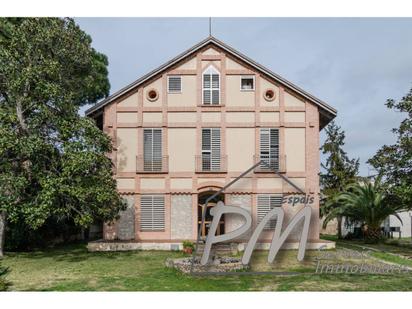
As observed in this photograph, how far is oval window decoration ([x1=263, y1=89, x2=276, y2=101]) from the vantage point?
79.8ft

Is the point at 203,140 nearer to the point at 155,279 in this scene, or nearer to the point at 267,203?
the point at 267,203

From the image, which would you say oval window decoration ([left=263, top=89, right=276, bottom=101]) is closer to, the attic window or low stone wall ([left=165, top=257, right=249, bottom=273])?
the attic window

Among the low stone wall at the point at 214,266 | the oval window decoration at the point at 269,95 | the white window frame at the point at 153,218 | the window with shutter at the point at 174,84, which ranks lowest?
the low stone wall at the point at 214,266

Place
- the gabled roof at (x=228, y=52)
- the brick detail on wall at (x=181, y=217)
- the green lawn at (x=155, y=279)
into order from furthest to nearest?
the gabled roof at (x=228, y=52)
the brick detail on wall at (x=181, y=217)
the green lawn at (x=155, y=279)

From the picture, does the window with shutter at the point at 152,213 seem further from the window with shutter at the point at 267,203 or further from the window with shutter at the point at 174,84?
the window with shutter at the point at 174,84

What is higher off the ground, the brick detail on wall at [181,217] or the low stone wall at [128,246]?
the brick detail on wall at [181,217]

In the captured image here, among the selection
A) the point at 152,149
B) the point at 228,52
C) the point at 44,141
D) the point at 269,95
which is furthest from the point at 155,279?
the point at 228,52

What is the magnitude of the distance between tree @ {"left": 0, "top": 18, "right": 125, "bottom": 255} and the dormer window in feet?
20.9

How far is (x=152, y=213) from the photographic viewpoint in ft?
78.7

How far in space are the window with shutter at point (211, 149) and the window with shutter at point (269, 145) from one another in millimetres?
2298

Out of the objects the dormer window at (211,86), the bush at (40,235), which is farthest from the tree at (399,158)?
the bush at (40,235)

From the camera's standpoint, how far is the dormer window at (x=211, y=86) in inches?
961

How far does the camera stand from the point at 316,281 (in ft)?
45.8

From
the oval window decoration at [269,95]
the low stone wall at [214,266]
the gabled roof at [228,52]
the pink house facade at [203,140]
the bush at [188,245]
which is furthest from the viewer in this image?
the oval window decoration at [269,95]
